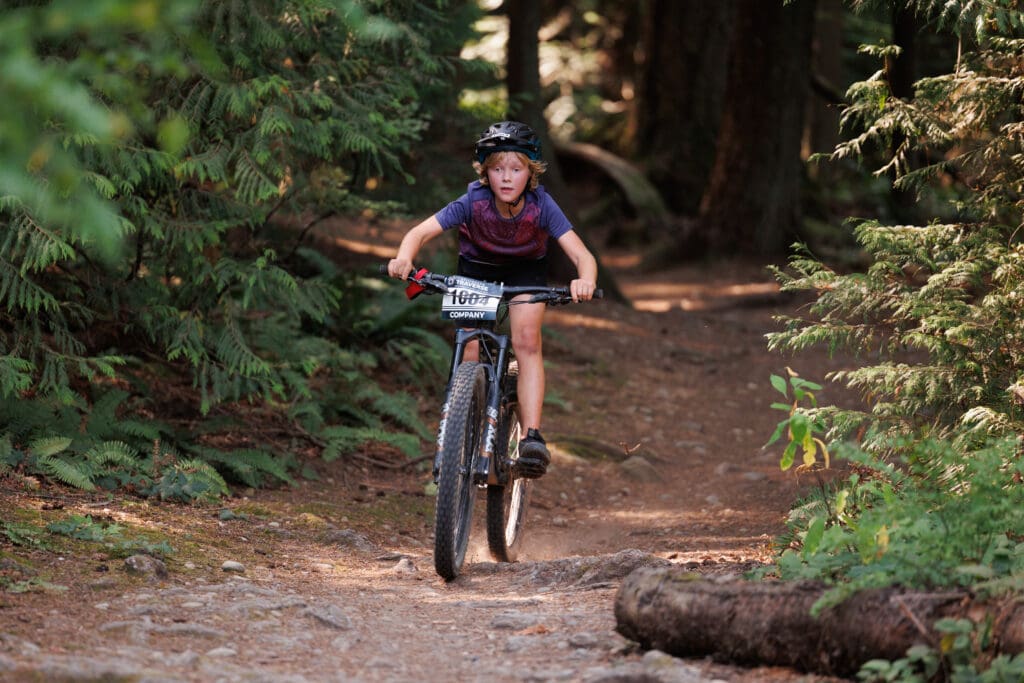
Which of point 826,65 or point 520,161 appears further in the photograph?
point 826,65

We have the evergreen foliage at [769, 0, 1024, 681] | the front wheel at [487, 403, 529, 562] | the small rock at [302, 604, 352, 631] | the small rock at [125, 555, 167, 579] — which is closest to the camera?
the small rock at [302, 604, 352, 631]

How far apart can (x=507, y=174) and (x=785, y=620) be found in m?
3.17

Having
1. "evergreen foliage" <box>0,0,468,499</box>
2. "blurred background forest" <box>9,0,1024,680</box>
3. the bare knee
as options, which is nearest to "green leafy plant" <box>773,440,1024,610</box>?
"blurred background forest" <box>9,0,1024,680</box>

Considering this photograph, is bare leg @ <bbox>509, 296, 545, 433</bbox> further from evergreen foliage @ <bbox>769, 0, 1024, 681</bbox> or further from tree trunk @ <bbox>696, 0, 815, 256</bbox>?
tree trunk @ <bbox>696, 0, 815, 256</bbox>

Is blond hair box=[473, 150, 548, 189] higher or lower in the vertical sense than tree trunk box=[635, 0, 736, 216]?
lower

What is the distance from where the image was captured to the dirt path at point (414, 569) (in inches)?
161

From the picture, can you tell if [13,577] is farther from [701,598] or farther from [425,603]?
[701,598]

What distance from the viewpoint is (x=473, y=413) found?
19.6 feet

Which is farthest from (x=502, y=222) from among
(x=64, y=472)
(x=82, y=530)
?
(x=64, y=472)

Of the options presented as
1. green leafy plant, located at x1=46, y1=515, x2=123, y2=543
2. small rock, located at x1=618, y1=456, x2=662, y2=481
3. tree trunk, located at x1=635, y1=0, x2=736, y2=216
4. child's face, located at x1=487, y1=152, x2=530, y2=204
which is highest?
tree trunk, located at x1=635, y1=0, x2=736, y2=216

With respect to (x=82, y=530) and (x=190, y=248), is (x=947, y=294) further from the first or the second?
(x=82, y=530)

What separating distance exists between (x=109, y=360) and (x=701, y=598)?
171 inches

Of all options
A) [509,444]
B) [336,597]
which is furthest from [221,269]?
[336,597]

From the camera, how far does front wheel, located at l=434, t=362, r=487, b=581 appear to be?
18.5ft
